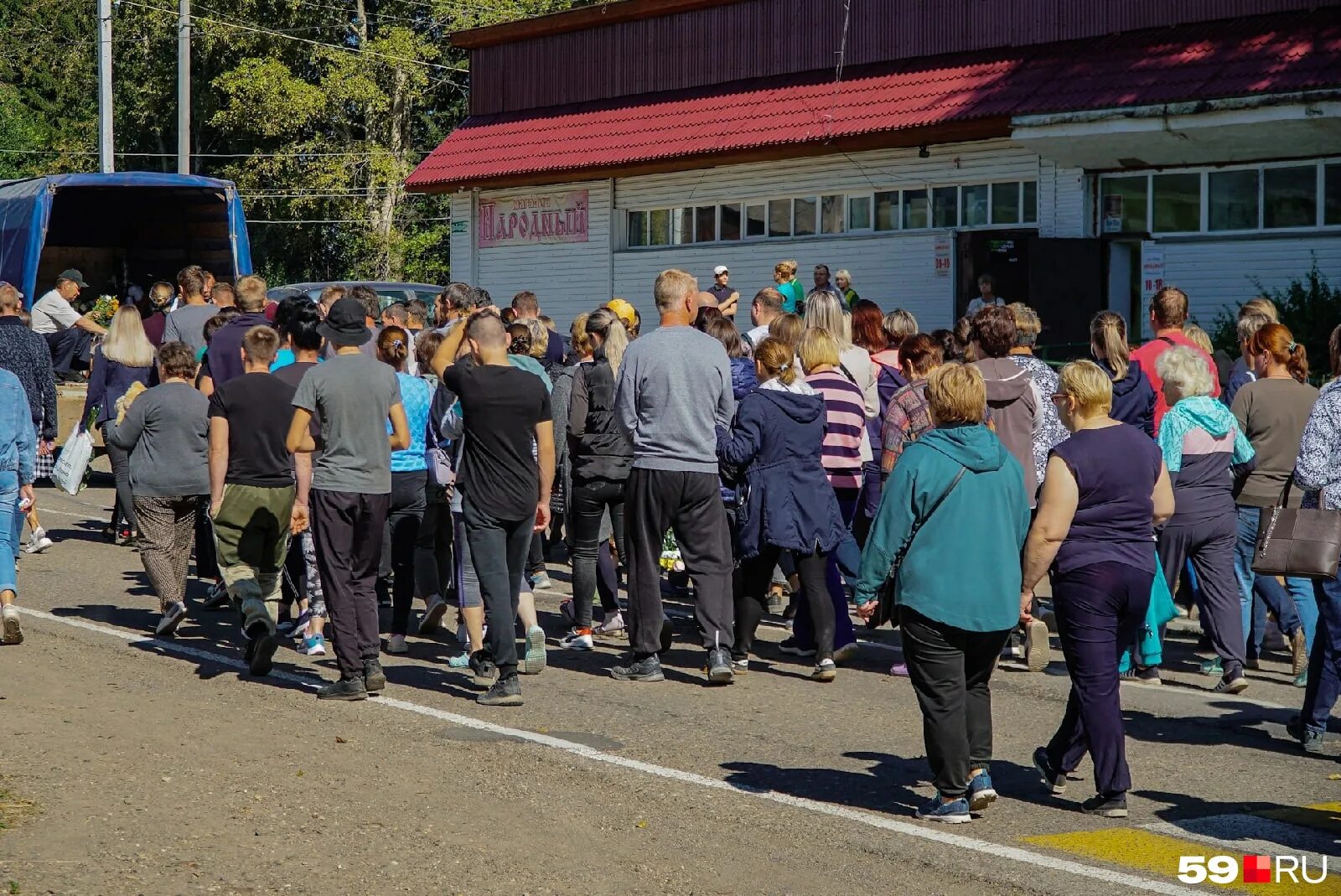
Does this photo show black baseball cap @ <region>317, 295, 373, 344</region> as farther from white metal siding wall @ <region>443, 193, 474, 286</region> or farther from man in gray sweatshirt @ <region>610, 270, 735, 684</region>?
white metal siding wall @ <region>443, 193, 474, 286</region>

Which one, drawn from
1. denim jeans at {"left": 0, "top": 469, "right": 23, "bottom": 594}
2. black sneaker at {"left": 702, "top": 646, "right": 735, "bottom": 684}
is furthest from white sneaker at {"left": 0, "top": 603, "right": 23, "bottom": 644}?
black sneaker at {"left": 702, "top": 646, "right": 735, "bottom": 684}

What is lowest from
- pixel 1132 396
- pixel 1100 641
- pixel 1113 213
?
pixel 1100 641

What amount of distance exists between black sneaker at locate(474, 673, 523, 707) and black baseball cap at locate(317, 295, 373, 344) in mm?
1913

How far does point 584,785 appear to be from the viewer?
710 cm

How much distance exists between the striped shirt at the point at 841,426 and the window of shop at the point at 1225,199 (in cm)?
1059

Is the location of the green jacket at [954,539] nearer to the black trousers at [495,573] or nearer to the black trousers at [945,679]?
the black trousers at [945,679]

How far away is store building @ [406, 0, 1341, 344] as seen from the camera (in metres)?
18.8

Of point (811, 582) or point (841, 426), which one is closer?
point (811, 582)

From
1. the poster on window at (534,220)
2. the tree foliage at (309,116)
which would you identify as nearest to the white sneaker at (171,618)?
the poster on window at (534,220)

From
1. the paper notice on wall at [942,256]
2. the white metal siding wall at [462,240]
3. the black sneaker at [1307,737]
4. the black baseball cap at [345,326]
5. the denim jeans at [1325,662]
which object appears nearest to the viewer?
the denim jeans at [1325,662]

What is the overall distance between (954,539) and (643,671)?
331 centimetres

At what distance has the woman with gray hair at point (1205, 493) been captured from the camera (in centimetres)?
934

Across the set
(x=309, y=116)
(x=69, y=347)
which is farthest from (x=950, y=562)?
(x=309, y=116)
